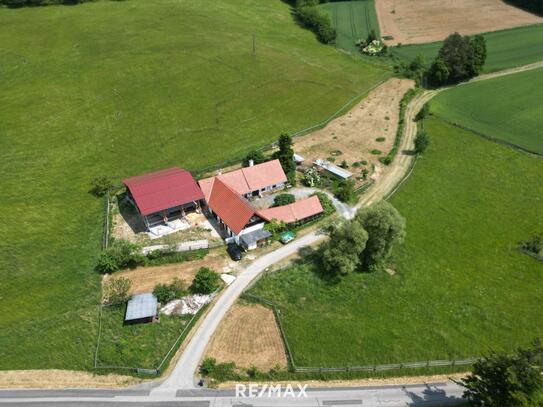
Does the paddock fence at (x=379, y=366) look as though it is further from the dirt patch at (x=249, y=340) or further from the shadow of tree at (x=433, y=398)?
the shadow of tree at (x=433, y=398)

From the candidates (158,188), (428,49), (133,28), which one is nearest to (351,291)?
(158,188)

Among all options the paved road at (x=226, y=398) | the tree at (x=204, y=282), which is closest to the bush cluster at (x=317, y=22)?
the tree at (x=204, y=282)

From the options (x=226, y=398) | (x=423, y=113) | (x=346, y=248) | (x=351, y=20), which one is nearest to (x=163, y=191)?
(x=346, y=248)

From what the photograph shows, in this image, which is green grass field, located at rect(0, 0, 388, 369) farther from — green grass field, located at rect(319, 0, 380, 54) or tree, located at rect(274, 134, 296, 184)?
tree, located at rect(274, 134, 296, 184)

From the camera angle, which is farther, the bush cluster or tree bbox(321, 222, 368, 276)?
the bush cluster

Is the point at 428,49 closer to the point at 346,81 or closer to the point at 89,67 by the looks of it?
the point at 346,81

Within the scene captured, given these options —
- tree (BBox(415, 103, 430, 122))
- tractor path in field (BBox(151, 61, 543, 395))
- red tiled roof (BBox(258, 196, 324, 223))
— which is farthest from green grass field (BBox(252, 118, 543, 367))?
tree (BBox(415, 103, 430, 122))
